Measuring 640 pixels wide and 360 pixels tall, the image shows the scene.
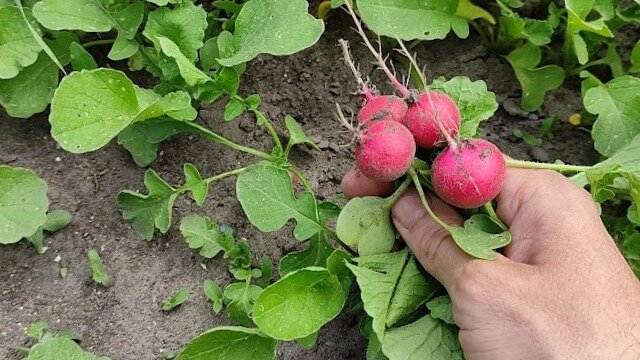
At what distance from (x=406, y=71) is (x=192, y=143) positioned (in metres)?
0.64

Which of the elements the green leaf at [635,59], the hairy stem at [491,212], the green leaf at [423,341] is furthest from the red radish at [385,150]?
the green leaf at [635,59]

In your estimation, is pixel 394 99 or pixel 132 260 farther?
pixel 132 260

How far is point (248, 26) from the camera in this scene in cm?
167

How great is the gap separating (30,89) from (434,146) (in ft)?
3.26

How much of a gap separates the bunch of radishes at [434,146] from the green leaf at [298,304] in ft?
0.84

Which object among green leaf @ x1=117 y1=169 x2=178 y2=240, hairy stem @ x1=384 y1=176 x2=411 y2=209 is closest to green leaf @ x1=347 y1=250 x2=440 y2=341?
hairy stem @ x1=384 y1=176 x2=411 y2=209

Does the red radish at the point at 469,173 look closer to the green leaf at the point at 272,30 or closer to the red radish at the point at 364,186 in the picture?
the red radish at the point at 364,186

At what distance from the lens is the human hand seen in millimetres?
1254

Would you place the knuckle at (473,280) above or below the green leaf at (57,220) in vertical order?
above

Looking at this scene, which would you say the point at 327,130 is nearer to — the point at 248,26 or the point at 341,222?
the point at 248,26

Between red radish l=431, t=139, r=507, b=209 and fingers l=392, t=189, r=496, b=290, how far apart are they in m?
0.08

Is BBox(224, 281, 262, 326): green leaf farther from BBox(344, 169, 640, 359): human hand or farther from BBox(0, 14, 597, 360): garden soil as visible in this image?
BBox(344, 169, 640, 359): human hand

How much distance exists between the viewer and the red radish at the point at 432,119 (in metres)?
1.38

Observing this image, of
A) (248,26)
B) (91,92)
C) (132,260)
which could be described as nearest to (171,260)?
(132,260)
